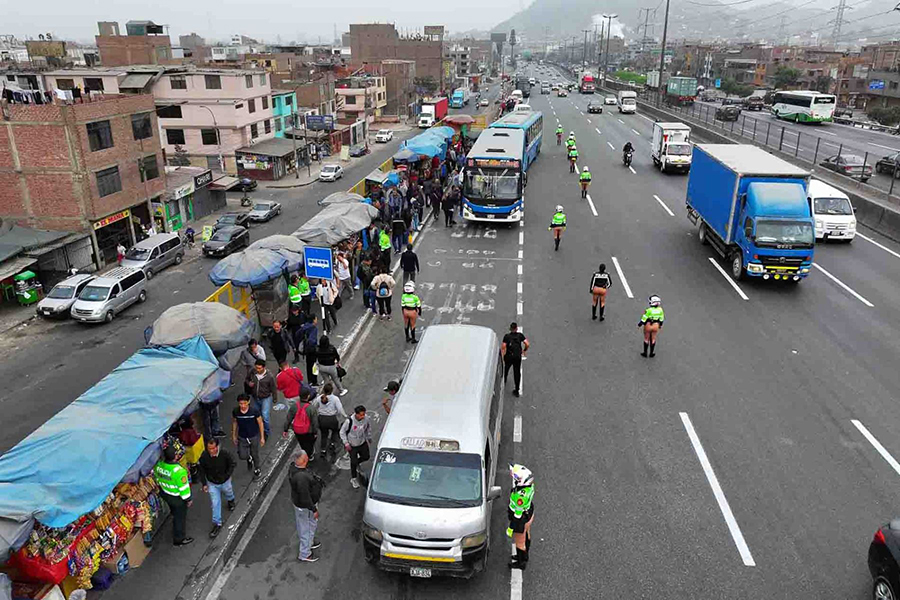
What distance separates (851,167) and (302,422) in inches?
1448

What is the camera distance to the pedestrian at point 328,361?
13.2 m

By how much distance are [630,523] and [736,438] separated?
12.3 feet

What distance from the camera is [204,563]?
9.15 metres

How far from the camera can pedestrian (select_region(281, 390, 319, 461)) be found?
10883 mm

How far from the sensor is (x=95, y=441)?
28.6 feet

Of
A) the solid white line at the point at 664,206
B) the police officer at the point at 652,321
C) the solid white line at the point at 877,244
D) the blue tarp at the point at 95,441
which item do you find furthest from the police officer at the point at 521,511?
the solid white line at the point at 664,206

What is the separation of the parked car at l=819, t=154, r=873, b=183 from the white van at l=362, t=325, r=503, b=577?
3386 centimetres

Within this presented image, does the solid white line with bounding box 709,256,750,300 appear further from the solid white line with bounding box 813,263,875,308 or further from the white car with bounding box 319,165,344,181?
the white car with bounding box 319,165,344,181

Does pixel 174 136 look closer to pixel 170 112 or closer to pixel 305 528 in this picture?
pixel 170 112

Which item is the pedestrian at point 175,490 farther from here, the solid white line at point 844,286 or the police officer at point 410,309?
the solid white line at point 844,286

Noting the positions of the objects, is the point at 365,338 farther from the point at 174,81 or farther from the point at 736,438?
the point at 174,81

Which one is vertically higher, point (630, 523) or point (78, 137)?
point (78, 137)

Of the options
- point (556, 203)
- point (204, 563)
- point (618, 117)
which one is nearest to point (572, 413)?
point (204, 563)

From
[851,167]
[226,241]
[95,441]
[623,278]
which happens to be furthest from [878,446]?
[851,167]
